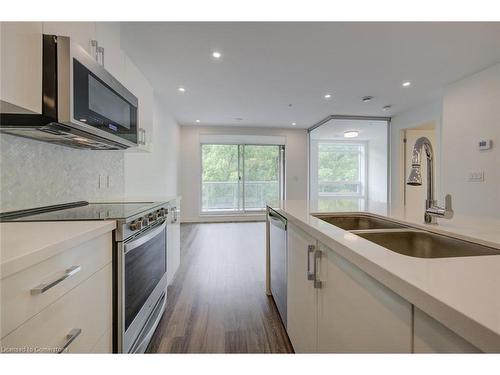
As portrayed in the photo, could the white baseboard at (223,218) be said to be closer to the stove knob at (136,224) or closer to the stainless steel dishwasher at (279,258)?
the stainless steel dishwasher at (279,258)

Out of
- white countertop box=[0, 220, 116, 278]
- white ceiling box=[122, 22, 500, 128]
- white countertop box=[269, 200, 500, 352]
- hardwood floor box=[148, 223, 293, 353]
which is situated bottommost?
hardwood floor box=[148, 223, 293, 353]

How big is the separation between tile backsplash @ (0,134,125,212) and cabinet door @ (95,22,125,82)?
660 millimetres

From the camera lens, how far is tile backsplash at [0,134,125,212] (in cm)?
114

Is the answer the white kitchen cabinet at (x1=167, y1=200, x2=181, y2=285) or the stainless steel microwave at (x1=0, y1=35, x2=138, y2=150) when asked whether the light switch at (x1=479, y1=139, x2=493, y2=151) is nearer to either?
the white kitchen cabinet at (x1=167, y1=200, x2=181, y2=285)

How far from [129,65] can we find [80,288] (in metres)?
1.91

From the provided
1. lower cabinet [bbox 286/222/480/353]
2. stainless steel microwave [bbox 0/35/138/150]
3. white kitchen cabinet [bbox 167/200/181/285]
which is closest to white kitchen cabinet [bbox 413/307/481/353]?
lower cabinet [bbox 286/222/480/353]

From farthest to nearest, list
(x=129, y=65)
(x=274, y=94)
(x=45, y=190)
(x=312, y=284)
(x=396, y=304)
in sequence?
1. (x=274, y=94)
2. (x=129, y=65)
3. (x=45, y=190)
4. (x=312, y=284)
5. (x=396, y=304)

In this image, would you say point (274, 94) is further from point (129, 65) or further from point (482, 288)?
point (482, 288)

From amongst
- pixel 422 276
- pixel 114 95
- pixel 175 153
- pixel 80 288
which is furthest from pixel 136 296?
pixel 175 153

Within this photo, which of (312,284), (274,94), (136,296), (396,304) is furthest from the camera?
(274,94)

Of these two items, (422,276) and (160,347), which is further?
(160,347)

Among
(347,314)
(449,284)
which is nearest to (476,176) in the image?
(347,314)

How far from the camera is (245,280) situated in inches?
100

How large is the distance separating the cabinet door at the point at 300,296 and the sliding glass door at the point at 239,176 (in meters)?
5.18
